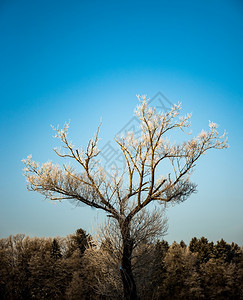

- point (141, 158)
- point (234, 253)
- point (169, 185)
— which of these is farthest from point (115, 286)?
point (234, 253)

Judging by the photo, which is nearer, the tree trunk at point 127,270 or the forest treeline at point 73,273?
the tree trunk at point 127,270

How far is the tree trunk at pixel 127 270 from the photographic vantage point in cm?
703

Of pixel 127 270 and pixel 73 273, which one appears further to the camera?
pixel 73 273

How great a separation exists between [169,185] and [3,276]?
2692 cm

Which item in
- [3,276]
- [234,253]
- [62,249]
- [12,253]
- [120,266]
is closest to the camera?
[120,266]

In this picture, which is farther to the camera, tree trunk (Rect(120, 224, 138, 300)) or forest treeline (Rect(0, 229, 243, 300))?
forest treeline (Rect(0, 229, 243, 300))

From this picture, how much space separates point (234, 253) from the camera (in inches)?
1475

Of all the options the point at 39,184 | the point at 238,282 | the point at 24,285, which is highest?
the point at 24,285

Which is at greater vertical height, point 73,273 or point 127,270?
point 73,273

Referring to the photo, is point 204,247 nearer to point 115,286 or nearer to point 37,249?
point 37,249

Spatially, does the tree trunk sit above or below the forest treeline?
below

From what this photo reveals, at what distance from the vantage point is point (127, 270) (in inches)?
284

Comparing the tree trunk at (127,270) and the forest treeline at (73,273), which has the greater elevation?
the forest treeline at (73,273)

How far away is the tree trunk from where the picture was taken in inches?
277
